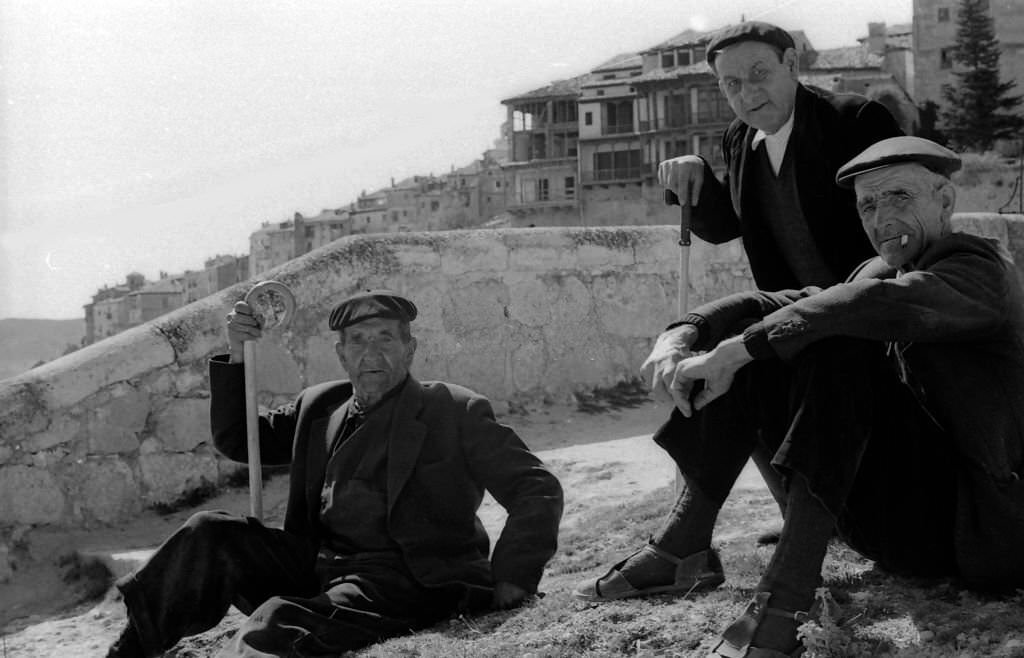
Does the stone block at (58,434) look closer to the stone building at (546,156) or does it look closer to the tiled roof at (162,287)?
the stone building at (546,156)

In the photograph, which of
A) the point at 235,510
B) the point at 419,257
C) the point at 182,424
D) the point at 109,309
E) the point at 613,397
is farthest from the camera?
the point at 109,309

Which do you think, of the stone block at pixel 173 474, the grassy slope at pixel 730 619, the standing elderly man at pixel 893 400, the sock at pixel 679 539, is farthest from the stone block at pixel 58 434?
the standing elderly man at pixel 893 400

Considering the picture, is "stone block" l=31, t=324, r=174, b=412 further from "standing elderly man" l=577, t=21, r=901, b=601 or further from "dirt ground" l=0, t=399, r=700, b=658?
"standing elderly man" l=577, t=21, r=901, b=601

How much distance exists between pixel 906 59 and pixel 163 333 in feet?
189

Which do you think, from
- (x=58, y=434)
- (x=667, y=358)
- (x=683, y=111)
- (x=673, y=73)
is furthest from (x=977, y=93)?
(x=667, y=358)

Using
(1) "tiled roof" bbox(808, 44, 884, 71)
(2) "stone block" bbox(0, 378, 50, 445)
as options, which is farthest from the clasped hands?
(1) "tiled roof" bbox(808, 44, 884, 71)

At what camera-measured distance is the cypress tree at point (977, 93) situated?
4688cm

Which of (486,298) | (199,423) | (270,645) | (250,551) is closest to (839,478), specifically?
(270,645)

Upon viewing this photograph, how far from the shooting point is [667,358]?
3492mm

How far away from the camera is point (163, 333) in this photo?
21.2 ft

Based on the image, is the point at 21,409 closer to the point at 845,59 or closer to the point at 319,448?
the point at 319,448

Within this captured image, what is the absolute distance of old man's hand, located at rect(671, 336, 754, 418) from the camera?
328 cm

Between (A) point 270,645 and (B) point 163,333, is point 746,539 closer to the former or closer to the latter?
(A) point 270,645

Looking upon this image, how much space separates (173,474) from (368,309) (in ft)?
8.88
